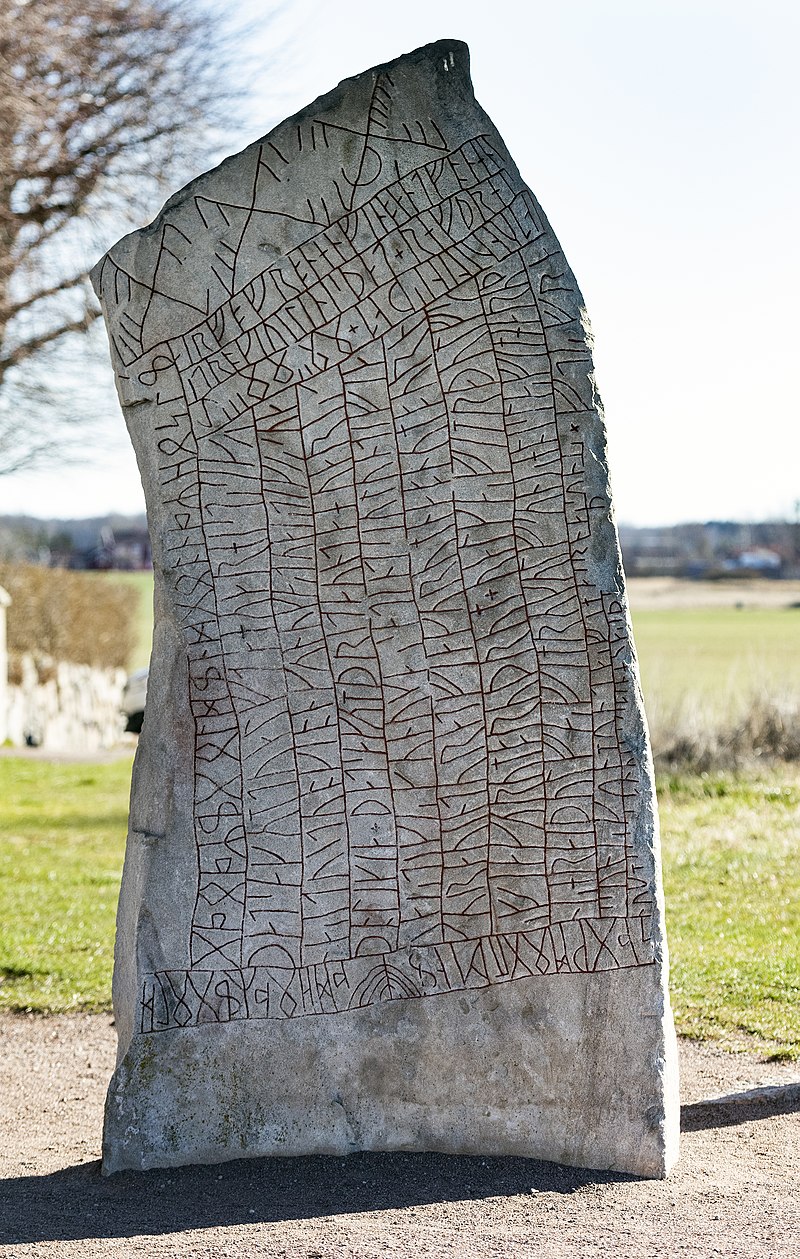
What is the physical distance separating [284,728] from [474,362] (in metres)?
1.04

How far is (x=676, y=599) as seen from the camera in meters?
50.4

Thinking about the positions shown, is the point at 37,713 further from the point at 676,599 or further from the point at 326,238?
the point at 676,599

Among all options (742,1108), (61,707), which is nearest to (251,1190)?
(742,1108)

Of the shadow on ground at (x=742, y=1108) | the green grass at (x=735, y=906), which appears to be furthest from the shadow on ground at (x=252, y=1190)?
the green grass at (x=735, y=906)

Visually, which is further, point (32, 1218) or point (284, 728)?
point (284, 728)

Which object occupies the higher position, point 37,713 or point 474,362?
point 474,362

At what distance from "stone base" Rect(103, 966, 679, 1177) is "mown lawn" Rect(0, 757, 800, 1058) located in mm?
1412

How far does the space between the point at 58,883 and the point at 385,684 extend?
4.51 meters

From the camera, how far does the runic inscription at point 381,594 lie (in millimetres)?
3332

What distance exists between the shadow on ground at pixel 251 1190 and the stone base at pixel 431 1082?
0.05 m

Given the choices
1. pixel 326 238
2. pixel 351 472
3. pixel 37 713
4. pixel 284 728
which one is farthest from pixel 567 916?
pixel 37 713

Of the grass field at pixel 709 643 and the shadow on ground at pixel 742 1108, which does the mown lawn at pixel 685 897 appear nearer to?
the shadow on ground at pixel 742 1108

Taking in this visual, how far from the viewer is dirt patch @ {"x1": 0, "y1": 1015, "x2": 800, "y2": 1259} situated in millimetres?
2912

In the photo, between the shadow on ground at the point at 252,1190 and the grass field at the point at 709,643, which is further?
the grass field at the point at 709,643
